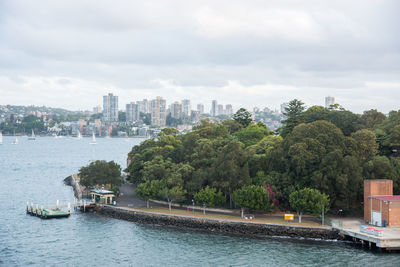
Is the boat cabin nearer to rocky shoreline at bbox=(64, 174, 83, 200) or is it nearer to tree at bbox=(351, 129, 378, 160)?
rocky shoreline at bbox=(64, 174, 83, 200)

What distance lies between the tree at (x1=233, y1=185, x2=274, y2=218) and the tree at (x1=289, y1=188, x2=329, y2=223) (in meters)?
2.16

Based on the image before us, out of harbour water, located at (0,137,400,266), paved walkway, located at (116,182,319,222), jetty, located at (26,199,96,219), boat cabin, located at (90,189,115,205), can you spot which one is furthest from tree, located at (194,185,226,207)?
jetty, located at (26,199,96,219)

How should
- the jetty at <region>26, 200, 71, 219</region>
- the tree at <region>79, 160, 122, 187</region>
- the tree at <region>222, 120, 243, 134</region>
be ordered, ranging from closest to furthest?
the jetty at <region>26, 200, 71, 219</region> < the tree at <region>79, 160, 122, 187</region> < the tree at <region>222, 120, 243, 134</region>

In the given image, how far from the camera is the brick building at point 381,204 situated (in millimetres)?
33469

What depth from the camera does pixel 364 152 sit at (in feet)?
135

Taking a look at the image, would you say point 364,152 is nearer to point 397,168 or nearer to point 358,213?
point 397,168

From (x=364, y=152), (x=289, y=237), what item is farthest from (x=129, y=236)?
(x=364, y=152)

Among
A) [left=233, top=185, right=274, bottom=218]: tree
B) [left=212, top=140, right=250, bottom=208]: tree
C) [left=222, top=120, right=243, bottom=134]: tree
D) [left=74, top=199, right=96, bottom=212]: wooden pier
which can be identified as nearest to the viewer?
[left=233, top=185, right=274, bottom=218]: tree

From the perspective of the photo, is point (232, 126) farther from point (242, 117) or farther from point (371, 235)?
point (371, 235)

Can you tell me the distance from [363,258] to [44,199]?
37.2 metres

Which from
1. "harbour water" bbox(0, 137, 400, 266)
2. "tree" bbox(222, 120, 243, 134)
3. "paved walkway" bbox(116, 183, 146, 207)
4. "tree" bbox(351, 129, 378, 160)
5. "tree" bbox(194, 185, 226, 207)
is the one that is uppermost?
"tree" bbox(222, 120, 243, 134)

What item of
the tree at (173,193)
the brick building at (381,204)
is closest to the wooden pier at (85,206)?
the tree at (173,193)

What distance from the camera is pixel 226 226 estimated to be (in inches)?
1423

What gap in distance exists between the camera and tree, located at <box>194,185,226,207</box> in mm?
39344
